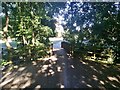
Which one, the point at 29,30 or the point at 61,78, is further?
the point at 29,30

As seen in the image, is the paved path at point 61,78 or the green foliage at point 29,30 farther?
the green foliage at point 29,30

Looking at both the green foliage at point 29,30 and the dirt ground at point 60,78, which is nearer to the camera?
the dirt ground at point 60,78

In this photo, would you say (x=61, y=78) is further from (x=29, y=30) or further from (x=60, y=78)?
(x=29, y=30)

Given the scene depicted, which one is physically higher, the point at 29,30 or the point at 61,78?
the point at 29,30

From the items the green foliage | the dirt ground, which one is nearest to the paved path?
the dirt ground

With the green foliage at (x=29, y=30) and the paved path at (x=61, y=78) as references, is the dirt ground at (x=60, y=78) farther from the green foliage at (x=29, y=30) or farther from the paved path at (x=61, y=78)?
the green foliage at (x=29, y=30)

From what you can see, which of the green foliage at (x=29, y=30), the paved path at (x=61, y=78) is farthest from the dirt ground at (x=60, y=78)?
the green foliage at (x=29, y=30)

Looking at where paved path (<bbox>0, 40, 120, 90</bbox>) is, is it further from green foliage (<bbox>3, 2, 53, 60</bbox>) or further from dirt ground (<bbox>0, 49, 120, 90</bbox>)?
green foliage (<bbox>3, 2, 53, 60</bbox>)

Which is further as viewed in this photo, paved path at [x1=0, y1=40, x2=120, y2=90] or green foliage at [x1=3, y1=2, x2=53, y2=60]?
green foliage at [x1=3, y1=2, x2=53, y2=60]

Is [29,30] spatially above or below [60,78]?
above

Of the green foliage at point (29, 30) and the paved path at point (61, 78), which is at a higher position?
the green foliage at point (29, 30)

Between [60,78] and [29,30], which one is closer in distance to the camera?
[60,78]

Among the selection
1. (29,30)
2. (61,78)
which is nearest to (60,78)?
(61,78)

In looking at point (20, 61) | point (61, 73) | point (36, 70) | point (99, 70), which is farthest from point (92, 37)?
point (20, 61)
